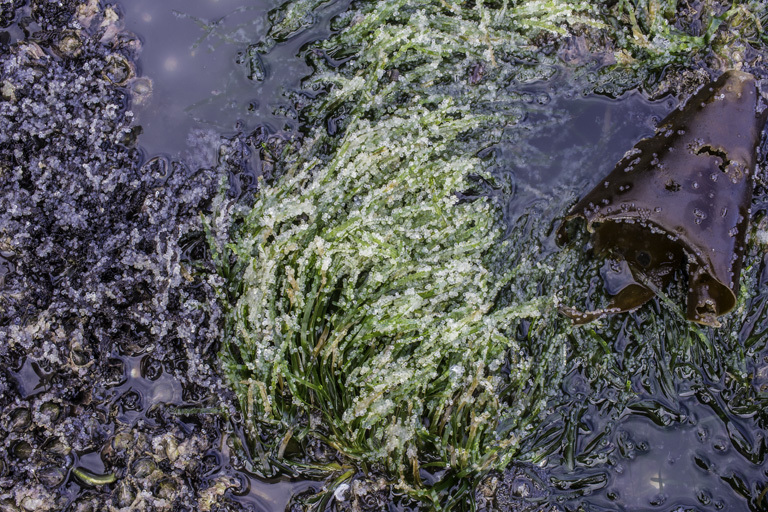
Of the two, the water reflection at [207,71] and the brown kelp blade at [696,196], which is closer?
the brown kelp blade at [696,196]

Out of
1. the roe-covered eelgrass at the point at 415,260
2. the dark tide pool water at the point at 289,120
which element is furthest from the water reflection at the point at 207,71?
the roe-covered eelgrass at the point at 415,260

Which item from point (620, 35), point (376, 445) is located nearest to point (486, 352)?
point (376, 445)

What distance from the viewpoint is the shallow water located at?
1889 millimetres

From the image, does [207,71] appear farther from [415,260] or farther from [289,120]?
[415,260]

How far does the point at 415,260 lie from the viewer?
1.88 m

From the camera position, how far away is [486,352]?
6.14 feet

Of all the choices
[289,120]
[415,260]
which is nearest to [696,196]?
[415,260]

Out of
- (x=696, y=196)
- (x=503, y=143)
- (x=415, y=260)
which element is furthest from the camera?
(x=503, y=143)

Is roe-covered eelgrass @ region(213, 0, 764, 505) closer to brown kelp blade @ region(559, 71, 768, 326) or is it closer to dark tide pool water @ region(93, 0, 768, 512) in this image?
dark tide pool water @ region(93, 0, 768, 512)

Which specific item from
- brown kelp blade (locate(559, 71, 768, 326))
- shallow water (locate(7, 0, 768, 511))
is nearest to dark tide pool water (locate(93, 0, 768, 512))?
shallow water (locate(7, 0, 768, 511))

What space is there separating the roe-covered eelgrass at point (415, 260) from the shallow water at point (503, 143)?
83mm

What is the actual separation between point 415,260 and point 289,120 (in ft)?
2.32

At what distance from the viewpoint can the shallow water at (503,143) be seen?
6.20 feet

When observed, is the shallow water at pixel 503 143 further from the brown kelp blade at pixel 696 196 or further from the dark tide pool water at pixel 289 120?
the brown kelp blade at pixel 696 196
